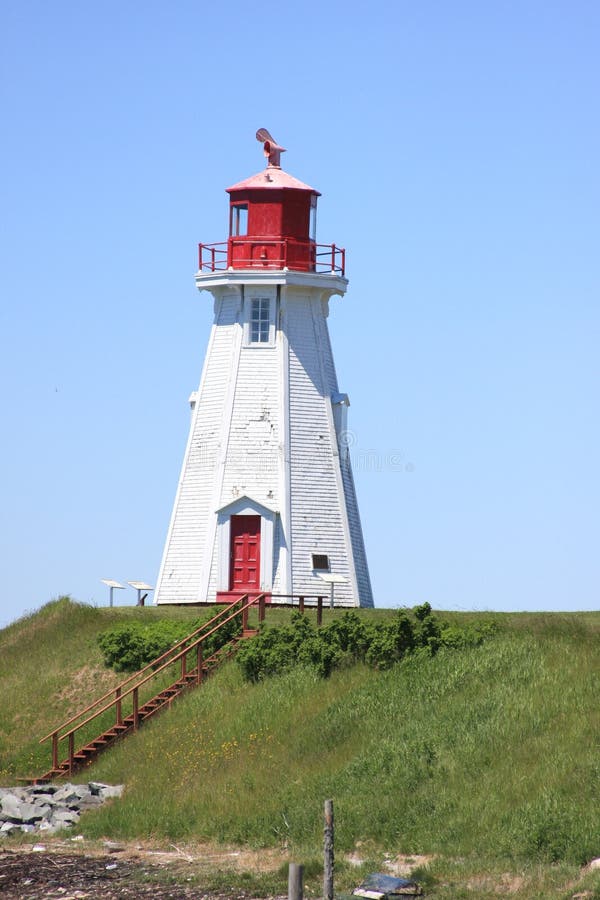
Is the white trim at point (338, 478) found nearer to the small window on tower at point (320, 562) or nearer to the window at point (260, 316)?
the small window on tower at point (320, 562)

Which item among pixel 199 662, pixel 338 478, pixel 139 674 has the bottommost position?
pixel 139 674

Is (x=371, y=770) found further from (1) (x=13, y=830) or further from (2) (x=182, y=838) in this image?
(1) (x=13, y=830)

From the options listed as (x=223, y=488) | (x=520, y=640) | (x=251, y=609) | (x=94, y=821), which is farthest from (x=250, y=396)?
(x=94, y=821)

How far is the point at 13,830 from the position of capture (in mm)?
28703

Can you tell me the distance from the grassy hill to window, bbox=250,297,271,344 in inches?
472

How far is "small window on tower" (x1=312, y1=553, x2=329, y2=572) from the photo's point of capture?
1686 inches

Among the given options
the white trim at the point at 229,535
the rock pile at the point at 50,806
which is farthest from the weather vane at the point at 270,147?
the rock pile at the point at 50,806

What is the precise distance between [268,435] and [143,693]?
9947 millimetres

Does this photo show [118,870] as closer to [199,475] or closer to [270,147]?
[199,475]

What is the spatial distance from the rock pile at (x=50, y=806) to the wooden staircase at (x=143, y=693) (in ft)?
6.18

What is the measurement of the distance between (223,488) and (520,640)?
13.4 metres

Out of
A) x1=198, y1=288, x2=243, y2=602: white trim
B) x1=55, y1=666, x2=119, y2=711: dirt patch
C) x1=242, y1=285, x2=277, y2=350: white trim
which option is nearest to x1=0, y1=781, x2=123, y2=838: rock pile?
x1=55, y1=666, x2=119, y2=711: dirt patch

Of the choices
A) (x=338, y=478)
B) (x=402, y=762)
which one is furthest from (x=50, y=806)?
(x=338, y=478)

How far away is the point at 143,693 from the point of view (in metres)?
35.5
